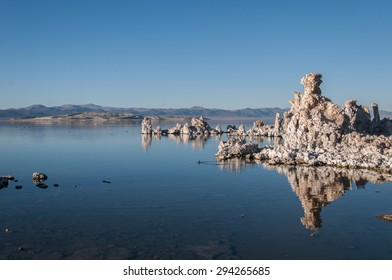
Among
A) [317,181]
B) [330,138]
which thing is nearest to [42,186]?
[317,181]

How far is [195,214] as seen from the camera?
20.4 meters

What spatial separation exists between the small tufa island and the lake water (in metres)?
2.62

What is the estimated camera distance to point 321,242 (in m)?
16.2

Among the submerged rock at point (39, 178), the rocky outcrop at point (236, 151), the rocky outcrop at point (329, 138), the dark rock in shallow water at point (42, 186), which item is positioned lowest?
the dark rock in shallow water at point (42, 186)

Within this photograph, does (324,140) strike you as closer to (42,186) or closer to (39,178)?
(39,178)

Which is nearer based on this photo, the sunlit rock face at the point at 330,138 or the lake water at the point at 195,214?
the lake water at the point at 195,214

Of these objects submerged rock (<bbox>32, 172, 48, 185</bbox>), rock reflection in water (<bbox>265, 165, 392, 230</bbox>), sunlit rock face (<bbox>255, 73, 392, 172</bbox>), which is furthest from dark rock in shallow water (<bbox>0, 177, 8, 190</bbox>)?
sunlit rock face (<bbox>255, 73, 392, 172</bbox>)

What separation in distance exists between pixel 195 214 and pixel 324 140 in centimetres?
2321

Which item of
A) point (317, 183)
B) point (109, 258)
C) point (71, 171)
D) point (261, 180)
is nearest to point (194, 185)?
point (261, 180)

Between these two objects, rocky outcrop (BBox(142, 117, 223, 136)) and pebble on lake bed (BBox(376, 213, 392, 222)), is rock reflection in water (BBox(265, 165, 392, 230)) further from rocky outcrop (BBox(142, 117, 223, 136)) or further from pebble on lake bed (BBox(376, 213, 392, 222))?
rocky outcrop (BBox(142, 117, 223, 136))

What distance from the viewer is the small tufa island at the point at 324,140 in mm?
35469

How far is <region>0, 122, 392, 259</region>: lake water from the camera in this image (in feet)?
50.9

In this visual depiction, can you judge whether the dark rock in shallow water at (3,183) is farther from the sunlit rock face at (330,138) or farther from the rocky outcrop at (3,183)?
the sunlit rock face at (330,138)

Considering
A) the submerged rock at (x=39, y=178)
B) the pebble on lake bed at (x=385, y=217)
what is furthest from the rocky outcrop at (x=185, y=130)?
the pebble on lake bed at (x=385, y=217)
